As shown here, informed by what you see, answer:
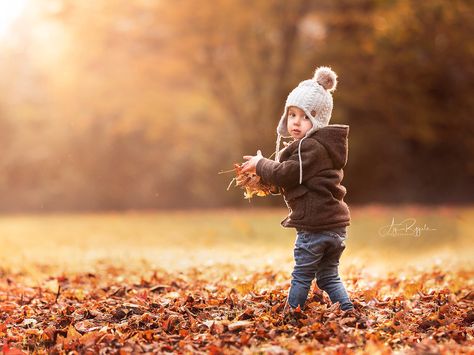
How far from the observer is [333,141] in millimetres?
4805

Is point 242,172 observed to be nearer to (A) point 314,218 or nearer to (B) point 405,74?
(A) point 314,218

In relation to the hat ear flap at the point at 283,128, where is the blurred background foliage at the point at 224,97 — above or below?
above

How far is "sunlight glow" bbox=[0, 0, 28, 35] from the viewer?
2952 centimetres

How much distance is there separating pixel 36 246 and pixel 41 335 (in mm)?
7666

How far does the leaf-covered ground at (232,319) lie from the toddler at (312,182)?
26cm

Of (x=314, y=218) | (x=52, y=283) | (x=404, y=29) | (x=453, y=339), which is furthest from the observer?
(x=404, y=29)

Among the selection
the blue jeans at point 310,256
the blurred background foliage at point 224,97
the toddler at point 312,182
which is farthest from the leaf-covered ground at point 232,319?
the blurred background foliage at point 224,97

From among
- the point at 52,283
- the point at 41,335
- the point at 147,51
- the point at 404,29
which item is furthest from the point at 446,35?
Answer: the point at 41,335

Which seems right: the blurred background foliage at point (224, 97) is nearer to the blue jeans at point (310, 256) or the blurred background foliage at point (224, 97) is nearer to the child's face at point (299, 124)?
the child's face at point (299, 124)

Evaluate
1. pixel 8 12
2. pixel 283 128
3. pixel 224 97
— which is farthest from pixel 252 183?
pixel 8 12

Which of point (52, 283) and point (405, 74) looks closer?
point (52, 283)

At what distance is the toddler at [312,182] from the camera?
4.72 m

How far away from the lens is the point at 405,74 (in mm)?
20734

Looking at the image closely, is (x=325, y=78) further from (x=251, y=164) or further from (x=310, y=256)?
(x=310, y=256)
